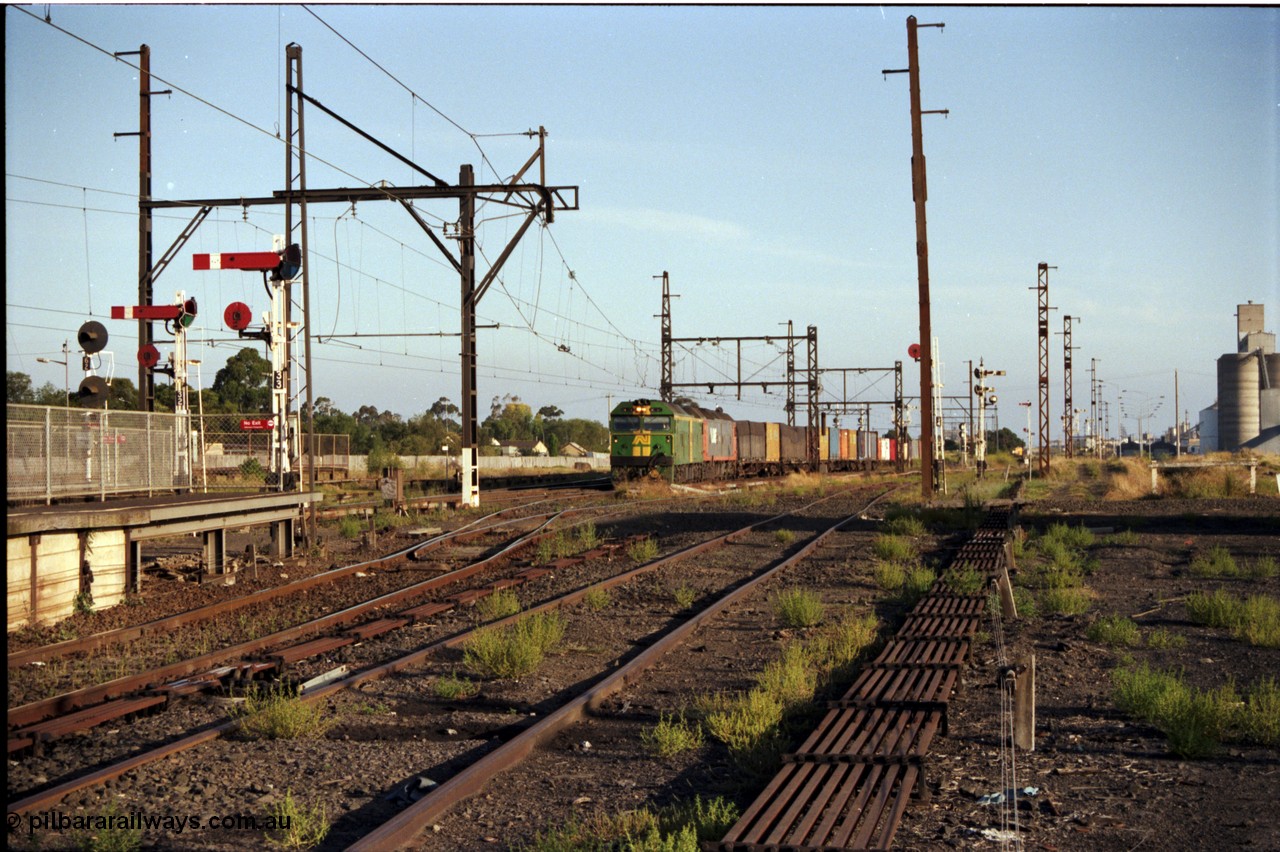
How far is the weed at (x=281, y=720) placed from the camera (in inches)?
272

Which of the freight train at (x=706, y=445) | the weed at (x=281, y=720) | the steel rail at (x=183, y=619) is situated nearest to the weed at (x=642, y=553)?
the steel rail at (x=183, y=619)

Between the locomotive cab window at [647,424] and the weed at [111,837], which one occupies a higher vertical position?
the locomotive cab window at [647,424]

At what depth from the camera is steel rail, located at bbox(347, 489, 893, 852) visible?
16.2 feet

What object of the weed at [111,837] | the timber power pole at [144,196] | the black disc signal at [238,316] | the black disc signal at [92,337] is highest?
the timber power pole at [144,196]

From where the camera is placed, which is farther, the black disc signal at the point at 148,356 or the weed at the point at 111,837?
the black disc signal at the point at 148,356

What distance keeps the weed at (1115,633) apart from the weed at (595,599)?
514 centimetres

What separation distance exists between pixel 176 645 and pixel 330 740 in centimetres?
411

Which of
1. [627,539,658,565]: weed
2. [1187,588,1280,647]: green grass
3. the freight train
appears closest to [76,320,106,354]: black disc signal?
[627,539,658,565]: weed

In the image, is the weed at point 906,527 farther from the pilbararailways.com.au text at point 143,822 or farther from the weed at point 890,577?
the pilbararailways.com.au text at point 143,822

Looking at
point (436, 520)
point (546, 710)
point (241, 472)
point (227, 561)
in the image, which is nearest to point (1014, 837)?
point (546, 710)

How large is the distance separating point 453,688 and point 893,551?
427 inches

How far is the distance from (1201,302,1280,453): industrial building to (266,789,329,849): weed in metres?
91.5

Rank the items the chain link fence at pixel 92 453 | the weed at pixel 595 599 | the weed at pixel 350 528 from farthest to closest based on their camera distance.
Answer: the weed at pixel 350 528
the chain link fence at pixel 92 453
the weed at pixel 595 599

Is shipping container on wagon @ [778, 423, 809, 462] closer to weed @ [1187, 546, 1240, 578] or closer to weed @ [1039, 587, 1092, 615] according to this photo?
weed @ [1187, 546, 1240, 578]
